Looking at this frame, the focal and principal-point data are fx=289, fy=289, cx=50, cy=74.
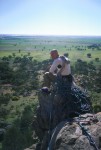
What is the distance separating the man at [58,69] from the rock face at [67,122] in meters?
0.56

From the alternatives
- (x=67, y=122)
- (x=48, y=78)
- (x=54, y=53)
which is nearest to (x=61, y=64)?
(x=54, y=53)

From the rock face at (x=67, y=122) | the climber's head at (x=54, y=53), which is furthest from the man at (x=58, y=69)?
the rock face at (x=67, y=122)

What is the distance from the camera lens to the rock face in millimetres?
7832

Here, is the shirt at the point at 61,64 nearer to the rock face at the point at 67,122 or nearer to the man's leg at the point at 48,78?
the man's leg at the point at 48,78

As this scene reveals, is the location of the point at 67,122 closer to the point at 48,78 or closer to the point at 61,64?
the point at 61,64

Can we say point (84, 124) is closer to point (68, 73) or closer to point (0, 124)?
point (68, 73)

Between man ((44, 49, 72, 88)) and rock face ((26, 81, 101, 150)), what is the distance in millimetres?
560

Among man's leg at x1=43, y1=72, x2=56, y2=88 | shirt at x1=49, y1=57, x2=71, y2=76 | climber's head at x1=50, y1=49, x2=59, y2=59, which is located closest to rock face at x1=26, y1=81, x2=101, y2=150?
man's leg at x1=43, y1=72, x2=56, y2=88

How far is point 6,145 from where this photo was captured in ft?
86.4

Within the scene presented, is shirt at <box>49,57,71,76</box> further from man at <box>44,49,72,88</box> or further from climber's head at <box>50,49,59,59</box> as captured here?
climber's head at <box>50,49,59,59</box>

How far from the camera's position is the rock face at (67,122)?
7832 mm

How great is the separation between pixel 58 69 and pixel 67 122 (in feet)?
8.80

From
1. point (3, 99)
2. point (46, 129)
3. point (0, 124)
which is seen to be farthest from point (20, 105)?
point (46, 129)

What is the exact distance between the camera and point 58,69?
11195mm
